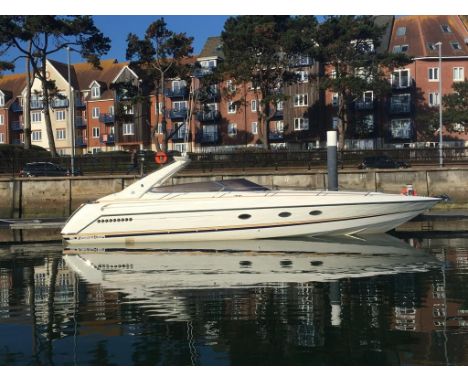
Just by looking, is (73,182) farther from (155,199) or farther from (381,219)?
(381,219)

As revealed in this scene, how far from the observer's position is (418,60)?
5688 centimetres

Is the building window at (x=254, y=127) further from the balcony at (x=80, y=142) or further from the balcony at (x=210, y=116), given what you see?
the balcony at (x=80, y=142)

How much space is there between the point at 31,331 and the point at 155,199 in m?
8.18

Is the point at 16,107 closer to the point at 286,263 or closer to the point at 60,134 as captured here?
the point at 60,134

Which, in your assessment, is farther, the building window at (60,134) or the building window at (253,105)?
the building window at (60,134)

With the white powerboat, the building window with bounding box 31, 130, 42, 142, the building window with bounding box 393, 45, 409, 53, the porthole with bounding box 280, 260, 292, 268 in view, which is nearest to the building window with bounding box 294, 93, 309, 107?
the building window with bounding box 393, 45, 409, 53

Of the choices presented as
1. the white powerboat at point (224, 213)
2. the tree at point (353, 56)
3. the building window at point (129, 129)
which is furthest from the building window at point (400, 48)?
the white powerboat at point (224, 213)

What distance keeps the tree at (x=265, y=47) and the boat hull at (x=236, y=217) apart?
3019cm

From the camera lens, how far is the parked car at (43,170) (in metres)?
29.3

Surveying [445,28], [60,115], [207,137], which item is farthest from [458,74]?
[60,115]

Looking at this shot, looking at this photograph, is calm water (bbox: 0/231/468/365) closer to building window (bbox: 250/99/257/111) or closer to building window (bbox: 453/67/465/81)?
building window (bbox: 453/67/465/81)

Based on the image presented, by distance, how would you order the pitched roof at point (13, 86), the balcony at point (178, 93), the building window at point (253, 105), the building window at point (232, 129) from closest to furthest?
the building window at point (253, 105), the building window at point (232, 129), the balcony at point (178, 93), the pitched roof at point (13, 86)

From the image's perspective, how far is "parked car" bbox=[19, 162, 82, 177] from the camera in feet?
96.2

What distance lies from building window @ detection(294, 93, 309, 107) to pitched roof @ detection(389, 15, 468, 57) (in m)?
10.6
